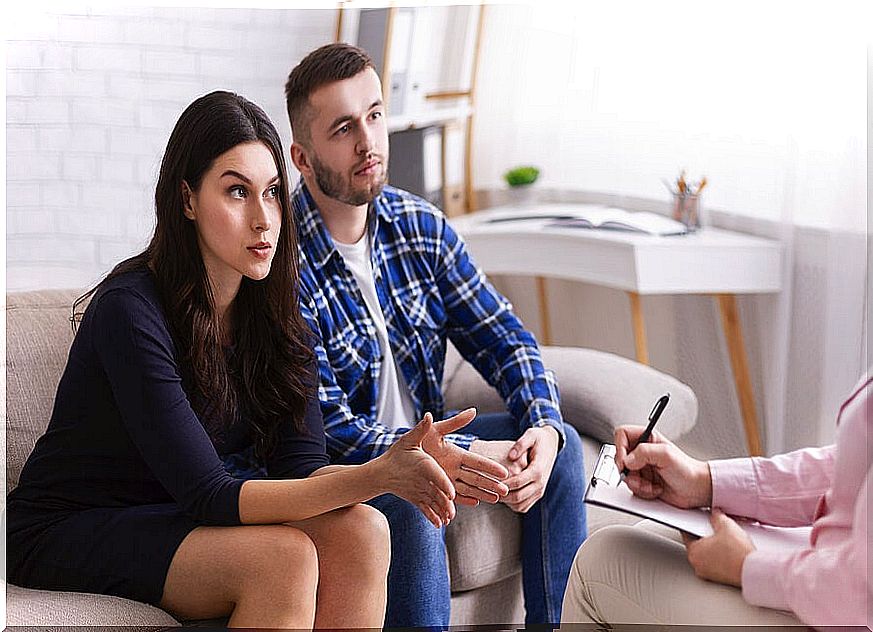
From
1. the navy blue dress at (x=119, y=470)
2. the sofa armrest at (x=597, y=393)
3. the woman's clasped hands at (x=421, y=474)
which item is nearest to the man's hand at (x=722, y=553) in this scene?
the woman's clasped hands at (x=421, y=474)

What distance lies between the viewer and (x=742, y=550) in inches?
39.8

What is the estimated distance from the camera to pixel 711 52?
2180 mm

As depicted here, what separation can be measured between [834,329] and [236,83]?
1.09 m

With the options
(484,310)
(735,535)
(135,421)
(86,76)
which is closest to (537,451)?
(484,310)

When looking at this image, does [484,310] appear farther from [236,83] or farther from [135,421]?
[135,421]

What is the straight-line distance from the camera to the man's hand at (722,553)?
101 cm

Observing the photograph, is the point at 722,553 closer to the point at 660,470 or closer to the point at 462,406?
the point at 660,470

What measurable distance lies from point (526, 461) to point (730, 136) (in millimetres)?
1063

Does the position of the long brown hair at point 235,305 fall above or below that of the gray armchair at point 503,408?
above

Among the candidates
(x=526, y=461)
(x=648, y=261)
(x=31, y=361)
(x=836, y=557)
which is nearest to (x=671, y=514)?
(x=836, y=557)

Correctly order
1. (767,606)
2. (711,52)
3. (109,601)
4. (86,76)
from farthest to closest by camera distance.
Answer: (711,52)
(86,76)
(109,601)
(767,606)

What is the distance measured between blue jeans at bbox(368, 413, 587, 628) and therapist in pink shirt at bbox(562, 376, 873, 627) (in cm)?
23

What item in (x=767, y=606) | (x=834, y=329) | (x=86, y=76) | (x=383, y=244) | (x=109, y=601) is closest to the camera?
(x=767, y=606)

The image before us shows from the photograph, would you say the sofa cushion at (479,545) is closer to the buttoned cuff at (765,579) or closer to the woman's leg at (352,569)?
the woman's leg at (352,569)
